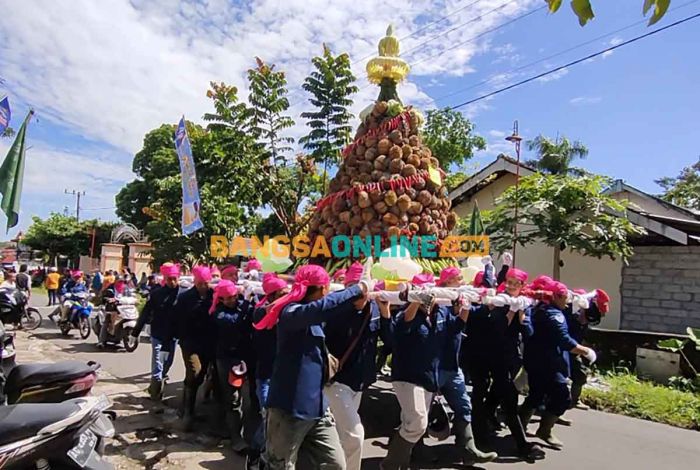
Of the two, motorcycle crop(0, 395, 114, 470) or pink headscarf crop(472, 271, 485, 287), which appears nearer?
motorcycle crop(0, 395, 114, 470)

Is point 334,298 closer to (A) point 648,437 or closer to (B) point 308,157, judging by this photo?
(A) point 648,437

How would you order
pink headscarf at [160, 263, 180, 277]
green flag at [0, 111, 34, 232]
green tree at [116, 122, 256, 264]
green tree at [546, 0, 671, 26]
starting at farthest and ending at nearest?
1. green tree at [116, 122, 256, 264]
2. green flag at [0, 111, 34, 232]
3. pink headscarf at [160, 263, 180, 277]
4. green tree at [546, 0, 671, 26]

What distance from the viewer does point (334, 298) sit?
331cm

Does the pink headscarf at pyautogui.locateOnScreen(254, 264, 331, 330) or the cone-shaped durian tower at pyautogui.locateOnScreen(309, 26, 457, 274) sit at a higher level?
the cone-shaped durian tower at pyautogui.locateOnScreen(309, 26, 457, 274)

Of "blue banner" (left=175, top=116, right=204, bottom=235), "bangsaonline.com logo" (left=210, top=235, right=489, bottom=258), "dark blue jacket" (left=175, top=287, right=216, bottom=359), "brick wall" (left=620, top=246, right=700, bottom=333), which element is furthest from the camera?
"brick wall" (left=620, top=246, right=700, bottom=333)

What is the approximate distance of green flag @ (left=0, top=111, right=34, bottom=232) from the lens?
10.0 m

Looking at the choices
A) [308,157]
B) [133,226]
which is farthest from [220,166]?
[133,226]

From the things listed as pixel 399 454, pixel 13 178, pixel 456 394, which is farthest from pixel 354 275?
pixel 13 178

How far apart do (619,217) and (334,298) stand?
9084 millimetres

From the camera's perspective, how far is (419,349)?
4.38 m

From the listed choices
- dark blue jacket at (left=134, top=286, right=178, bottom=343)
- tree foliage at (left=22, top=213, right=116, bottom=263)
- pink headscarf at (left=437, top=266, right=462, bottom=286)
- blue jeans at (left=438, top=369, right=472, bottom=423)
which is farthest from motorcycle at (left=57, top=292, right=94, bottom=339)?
tree foliage at (left=22, top=213, right=116, bottom=263)

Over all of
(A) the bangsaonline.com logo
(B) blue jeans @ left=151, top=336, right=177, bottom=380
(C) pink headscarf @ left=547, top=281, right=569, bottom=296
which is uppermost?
(A) the bangsaonline.com logo

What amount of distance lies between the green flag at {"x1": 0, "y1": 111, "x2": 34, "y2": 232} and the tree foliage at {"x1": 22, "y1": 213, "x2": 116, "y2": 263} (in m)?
26.0

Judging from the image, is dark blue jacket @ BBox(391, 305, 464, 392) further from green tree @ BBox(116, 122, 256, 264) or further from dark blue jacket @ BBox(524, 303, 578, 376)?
green tree @ BBox(116, 122, 256, 264)
